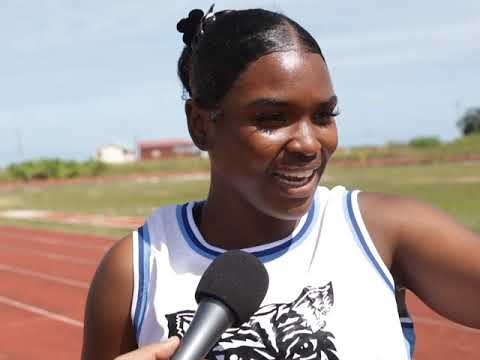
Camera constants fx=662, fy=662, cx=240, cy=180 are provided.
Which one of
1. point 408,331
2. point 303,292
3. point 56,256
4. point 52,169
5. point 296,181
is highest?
point 52,169

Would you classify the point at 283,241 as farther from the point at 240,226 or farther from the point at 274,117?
the point at 274,117

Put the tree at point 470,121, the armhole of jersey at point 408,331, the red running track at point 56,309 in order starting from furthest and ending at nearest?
1. the tree at point 470,121
2. the red running track at point 56,309
3. the armhole of jersey at point 408,331

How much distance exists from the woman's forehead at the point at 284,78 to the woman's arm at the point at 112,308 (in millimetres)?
460

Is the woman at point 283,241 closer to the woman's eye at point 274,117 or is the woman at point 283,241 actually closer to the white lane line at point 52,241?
the woman's eye at point 274,117

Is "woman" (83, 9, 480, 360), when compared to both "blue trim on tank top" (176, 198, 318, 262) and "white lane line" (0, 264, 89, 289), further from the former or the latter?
"white lane line" (0, 264, 89, 289)

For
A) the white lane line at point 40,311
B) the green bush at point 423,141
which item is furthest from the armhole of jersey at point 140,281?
the green bush at point 423,141

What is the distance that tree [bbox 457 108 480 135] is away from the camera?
74.3 meters

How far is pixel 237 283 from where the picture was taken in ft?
3.84

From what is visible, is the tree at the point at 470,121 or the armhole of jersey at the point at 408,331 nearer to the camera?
the armhole of jersey at the point at 408,331

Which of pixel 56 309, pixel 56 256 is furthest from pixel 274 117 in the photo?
pixel 56 256

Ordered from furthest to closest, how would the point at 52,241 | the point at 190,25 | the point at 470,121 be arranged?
1. the point at 470,121
2. the point at 52,241
3. the point at 190,25

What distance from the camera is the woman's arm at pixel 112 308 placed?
1471mm

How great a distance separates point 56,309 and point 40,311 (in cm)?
20

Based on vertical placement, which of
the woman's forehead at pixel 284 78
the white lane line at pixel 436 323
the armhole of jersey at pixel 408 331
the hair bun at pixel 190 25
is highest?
the hair bun at pixel 190 25
